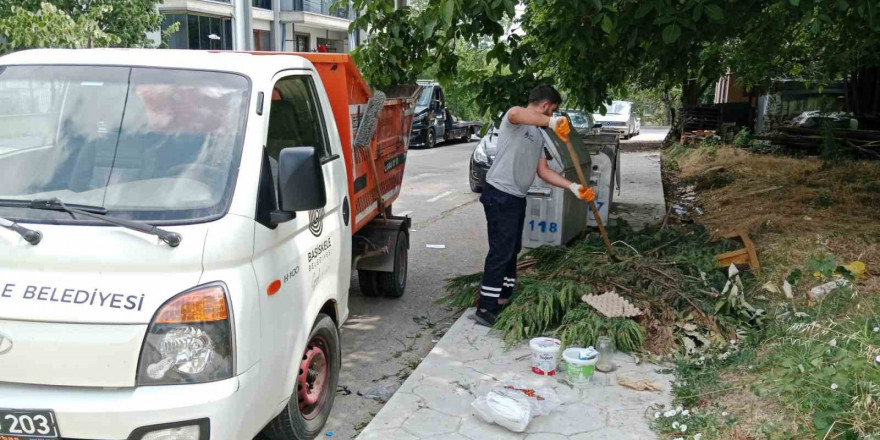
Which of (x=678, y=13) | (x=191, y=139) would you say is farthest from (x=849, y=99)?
(x=191, y=139)

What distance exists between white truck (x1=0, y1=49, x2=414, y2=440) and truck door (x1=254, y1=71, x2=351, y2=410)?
1cm

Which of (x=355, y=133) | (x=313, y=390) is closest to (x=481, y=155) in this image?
(x=355, y=133)

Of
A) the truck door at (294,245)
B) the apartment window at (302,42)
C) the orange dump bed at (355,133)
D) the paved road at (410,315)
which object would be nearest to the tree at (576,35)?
the orange dump bed at (355,133)

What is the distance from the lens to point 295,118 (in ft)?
13.1

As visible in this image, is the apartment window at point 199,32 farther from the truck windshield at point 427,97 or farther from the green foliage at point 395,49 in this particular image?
the green foliage at point 395,49

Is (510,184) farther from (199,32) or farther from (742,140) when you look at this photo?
(199,32)

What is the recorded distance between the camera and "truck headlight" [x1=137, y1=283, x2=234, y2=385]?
8.77ft

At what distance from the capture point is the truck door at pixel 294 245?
3.12 meters

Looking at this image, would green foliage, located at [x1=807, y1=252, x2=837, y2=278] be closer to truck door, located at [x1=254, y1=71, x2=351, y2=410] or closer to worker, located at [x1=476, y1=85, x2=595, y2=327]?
worker, located at [x1=476, y1=85, x2=595, y2=327]

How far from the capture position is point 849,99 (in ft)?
60.2

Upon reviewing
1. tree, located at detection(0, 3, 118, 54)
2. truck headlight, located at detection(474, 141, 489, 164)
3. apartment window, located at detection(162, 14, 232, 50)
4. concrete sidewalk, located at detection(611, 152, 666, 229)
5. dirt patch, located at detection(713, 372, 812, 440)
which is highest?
apartment window, located at detection(162, 14, 232, 50)

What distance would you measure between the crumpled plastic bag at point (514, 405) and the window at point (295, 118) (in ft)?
5.64

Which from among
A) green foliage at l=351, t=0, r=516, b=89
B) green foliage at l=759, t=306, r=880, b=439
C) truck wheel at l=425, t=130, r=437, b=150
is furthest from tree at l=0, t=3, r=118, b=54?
green foliage at l=759, t=306, r=880, b=439

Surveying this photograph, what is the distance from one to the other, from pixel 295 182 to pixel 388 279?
3397 millimetres
